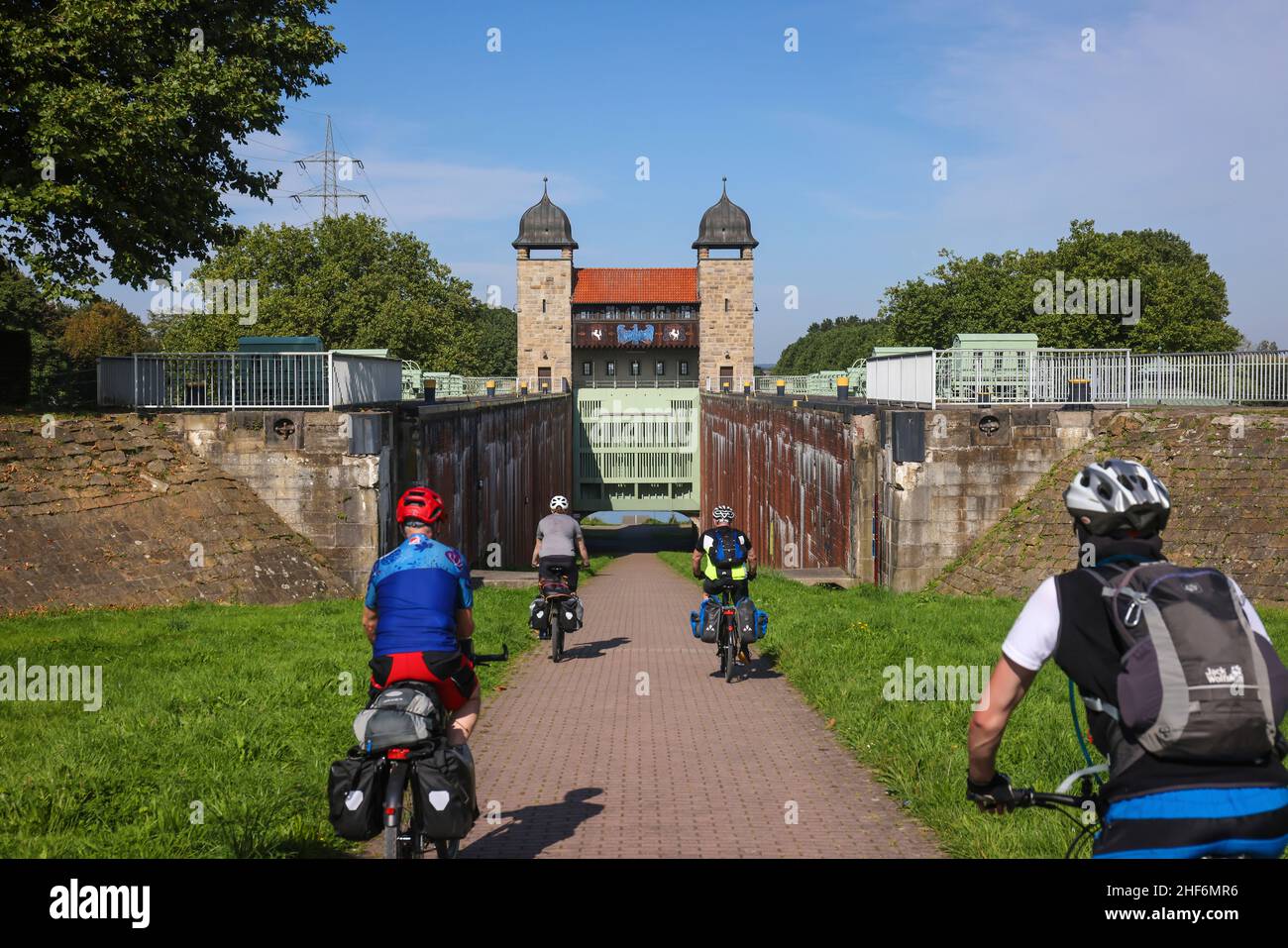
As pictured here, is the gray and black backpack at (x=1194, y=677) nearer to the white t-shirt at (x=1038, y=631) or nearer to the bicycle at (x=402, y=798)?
the white t-shirt at (x=1038, y=631)

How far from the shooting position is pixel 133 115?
17203mm

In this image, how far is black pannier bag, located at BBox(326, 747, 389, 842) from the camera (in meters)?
4.63

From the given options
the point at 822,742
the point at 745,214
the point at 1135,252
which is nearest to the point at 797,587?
the point at 822,742

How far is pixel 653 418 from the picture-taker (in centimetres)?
6328

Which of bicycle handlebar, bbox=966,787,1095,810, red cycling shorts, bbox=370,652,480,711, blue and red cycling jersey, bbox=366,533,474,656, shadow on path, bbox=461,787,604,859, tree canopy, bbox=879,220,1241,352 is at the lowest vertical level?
shadow on path, bbox=461,787,604,859

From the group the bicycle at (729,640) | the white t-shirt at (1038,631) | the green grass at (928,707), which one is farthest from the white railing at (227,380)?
the white t-shirt at (1038,631)

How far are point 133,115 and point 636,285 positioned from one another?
69023 millimetres

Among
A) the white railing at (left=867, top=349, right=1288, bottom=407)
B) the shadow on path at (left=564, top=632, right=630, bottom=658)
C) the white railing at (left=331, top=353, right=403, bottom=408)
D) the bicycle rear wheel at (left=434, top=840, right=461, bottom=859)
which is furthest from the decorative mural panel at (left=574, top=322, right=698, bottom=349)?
the bicycle rear wheel at (left=434, top=840, right=461, bottom=859)

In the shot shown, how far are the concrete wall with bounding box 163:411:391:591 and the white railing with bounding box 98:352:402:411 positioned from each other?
646 millimetres

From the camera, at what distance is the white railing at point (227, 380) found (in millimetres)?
18359

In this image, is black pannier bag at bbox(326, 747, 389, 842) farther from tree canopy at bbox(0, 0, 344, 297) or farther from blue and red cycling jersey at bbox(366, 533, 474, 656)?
tree canopy at bbox(0, 0, 344, 297)

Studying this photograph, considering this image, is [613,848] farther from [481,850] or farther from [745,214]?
[745,214]
